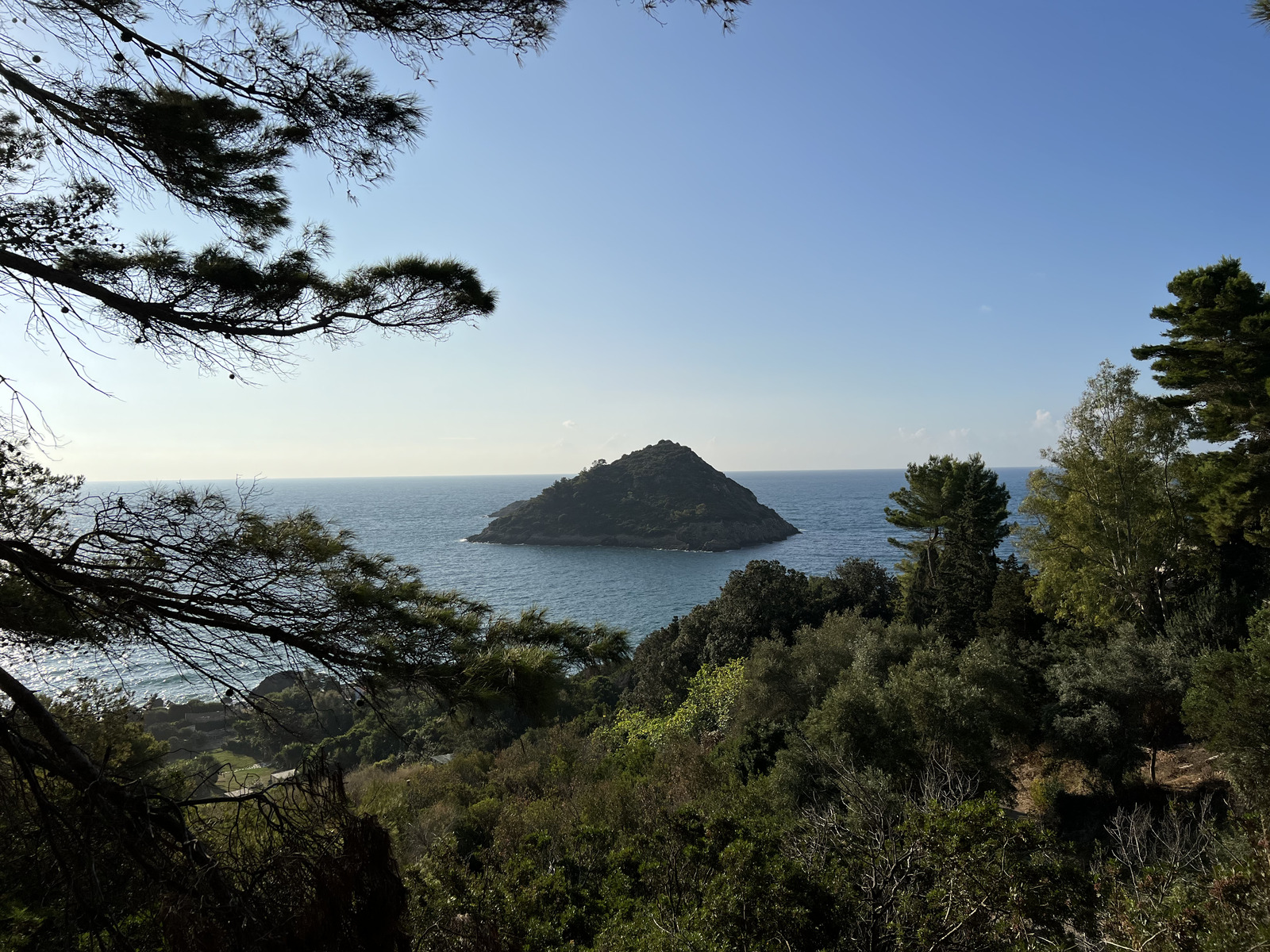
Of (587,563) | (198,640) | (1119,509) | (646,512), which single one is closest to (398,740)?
(198,640)

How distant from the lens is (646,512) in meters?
71.5

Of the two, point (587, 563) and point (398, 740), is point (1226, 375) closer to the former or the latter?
point (398, 740)

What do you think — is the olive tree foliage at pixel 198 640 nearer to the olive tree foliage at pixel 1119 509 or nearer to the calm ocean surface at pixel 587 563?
the olive tree foliage at pixel 1119 509

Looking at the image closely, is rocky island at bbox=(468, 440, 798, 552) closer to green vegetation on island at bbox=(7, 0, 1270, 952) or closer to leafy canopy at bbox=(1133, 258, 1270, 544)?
leafy canopy at bbox=(1133, 258, 1270, 544)

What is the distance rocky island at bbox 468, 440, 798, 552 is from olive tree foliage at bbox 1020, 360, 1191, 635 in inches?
1889

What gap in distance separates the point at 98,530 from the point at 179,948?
198 cm

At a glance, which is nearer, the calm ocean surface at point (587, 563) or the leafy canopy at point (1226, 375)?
the leafy canopy at point (1226, 375)

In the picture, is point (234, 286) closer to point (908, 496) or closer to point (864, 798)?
point (864, 798)

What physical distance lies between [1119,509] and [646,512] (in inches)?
2235

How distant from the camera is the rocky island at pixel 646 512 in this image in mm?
67000

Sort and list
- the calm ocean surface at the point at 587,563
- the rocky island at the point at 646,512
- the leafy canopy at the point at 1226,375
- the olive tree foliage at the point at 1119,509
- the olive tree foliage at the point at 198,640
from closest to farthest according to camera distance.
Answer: the olive tree foliage at the point at 198,640, the leafy canopy at the point at 1226,375, the olive tree foliage at the point at 1119,509, the calm ocean surface at the point at 587,563, the rocky island at the point at 646,512

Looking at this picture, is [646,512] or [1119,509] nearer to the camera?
[1119,509]

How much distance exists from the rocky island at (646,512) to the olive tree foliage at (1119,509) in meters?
48.0

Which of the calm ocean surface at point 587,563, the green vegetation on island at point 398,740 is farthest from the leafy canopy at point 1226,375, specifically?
the calm ocean surface at point 587,563
